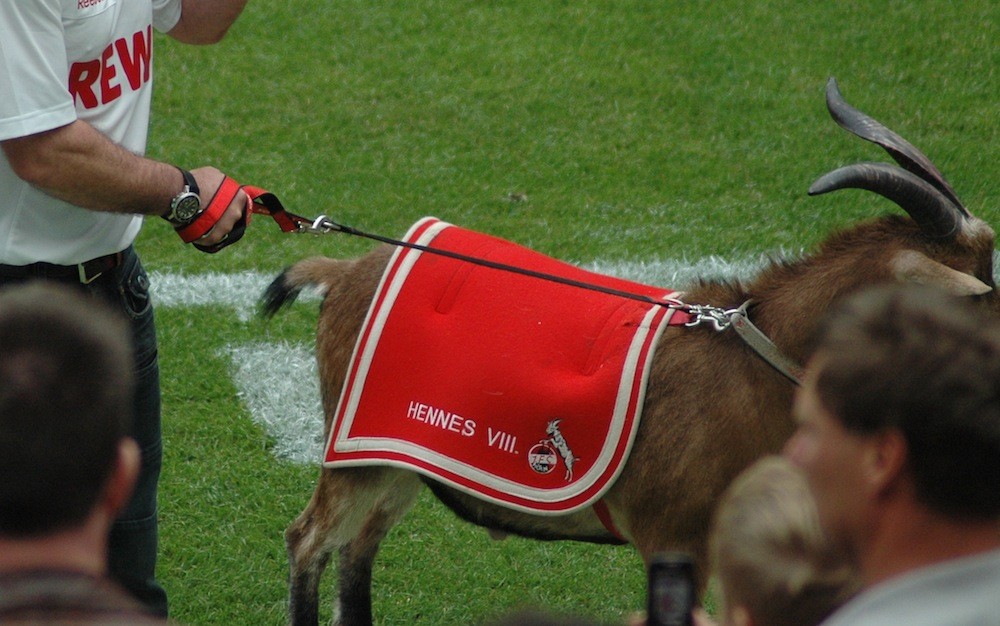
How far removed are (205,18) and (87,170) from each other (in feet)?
3.00

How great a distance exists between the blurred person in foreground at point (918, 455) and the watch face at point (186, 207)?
6.62ft

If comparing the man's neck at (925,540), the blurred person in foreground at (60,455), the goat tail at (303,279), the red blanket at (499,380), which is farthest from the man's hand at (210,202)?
the man's neck at (925,540)

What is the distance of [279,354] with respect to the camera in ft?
19.1

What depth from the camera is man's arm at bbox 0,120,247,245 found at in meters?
3.04

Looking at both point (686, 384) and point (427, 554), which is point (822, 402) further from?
point (427, 554)

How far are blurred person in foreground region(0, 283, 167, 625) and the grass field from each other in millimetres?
2875

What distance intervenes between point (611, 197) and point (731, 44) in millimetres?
2076

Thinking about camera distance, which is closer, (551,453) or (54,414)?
(54,414)

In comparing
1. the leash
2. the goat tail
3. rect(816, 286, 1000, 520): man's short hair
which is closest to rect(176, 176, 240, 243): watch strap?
the leash

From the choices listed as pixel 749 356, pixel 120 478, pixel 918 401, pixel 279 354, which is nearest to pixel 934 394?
pixel 918 401

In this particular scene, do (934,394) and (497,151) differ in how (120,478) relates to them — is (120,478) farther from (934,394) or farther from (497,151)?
(497,151)

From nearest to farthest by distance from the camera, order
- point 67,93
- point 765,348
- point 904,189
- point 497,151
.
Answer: point 67,93 < point 904,189 < point 765,348 < point 497,151

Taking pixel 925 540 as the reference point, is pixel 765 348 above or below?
below

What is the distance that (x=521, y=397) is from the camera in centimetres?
354
